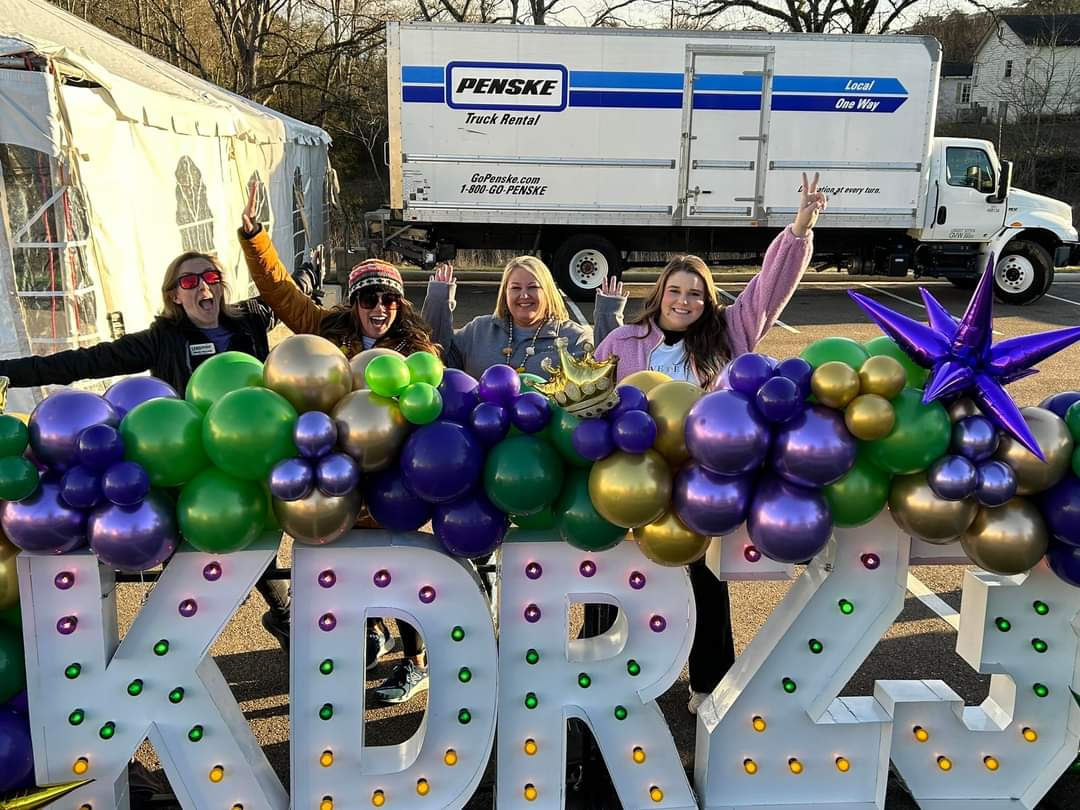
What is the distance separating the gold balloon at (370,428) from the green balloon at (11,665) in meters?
1.04

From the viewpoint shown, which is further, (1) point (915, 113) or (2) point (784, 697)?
(1) point (915, 113)

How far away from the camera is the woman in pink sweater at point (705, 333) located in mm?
3045

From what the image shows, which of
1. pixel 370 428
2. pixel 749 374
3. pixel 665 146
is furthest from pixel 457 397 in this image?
pixel 665 146

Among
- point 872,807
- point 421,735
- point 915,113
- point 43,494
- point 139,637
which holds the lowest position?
point 872,807

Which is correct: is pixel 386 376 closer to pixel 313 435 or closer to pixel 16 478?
pixel 313 435

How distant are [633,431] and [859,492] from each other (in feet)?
1.97

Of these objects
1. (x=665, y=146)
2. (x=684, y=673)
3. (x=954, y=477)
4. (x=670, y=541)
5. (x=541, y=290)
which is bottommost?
(x=684, y=673)

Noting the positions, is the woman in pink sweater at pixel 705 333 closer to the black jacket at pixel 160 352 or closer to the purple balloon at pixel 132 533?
the black jacket at pixel 160 352

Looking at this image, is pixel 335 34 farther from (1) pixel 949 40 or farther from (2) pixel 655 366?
(1) pixel 949 40

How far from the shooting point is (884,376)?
2.12m

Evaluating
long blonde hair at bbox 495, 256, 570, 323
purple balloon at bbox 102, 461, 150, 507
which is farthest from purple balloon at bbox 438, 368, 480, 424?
long blonde hair at bbox 495, 256, 570, 323

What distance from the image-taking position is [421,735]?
2.46 metres

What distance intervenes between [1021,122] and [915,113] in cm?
2298

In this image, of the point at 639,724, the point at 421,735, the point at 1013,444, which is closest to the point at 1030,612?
the point at 1013,444
